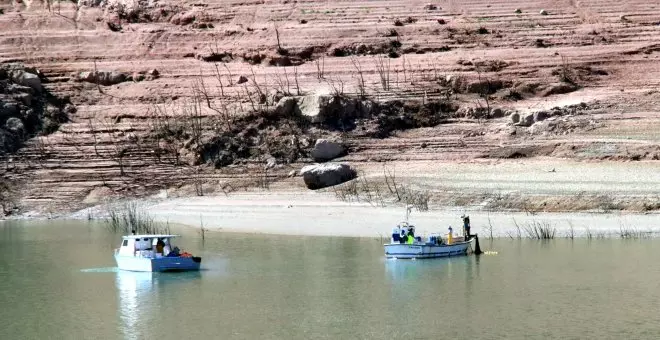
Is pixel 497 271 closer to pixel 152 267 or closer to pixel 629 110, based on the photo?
pixel 152 267

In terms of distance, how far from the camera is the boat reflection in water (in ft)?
85.6

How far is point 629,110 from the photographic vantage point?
50.0m

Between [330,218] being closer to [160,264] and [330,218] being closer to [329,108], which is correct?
[160,264]

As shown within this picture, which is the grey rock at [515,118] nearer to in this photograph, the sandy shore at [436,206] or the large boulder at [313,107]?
the sandy shore at [436,206]

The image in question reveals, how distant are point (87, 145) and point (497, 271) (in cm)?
2543

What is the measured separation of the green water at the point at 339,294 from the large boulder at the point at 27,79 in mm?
18649

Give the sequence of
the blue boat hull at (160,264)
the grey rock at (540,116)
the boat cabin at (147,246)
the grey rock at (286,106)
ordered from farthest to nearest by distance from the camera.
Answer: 1. the grey rock at (286,106)
2. the grey rock at (540,116)
3. the boat cabin at (147,246)
4. the blue boat hull at (160,264)

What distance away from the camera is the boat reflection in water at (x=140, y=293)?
85.6 ft

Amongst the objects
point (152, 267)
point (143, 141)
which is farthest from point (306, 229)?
point (143, 141)

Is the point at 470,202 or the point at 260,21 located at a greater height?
the point at 260,21

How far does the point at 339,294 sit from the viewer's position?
28891 mm

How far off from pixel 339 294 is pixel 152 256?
263 inches

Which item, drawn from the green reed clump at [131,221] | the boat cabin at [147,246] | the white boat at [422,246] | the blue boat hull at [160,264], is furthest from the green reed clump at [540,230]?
the green reed clump at [131,221]

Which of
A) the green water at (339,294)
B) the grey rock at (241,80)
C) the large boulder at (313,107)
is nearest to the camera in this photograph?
the green water at (339,294)
